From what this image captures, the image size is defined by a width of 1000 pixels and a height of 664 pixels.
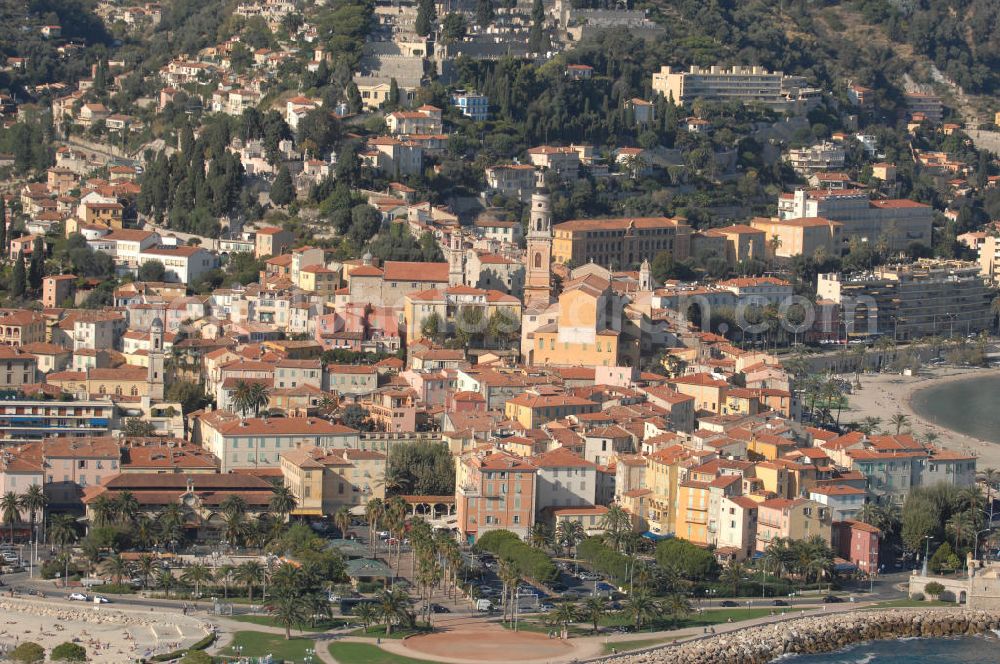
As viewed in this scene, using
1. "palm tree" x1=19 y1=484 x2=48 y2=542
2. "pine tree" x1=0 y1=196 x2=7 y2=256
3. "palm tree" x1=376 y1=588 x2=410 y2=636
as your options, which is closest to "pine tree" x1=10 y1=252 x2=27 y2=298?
"pine tree" x1=0 y1=196 x2=7 y2=256

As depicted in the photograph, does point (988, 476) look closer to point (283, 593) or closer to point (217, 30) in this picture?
point (283, 593)

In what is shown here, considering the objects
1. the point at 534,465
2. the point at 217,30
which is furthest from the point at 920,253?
the point at 534,465

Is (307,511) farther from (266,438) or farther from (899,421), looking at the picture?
(899,421)

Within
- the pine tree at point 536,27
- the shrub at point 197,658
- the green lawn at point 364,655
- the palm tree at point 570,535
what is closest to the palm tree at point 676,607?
the palm tree at point 570,535

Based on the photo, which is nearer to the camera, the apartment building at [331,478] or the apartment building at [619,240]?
the apartment building at [331,478]

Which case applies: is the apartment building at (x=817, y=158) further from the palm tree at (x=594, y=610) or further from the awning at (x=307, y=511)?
the palm tree at (x=594, y=610)

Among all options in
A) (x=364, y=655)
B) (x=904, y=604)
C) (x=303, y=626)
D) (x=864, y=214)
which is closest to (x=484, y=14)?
(x=864, y=214)

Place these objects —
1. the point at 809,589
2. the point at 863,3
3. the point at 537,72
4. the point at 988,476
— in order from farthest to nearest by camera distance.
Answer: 1. the point at 863,3
2. the point at 537,72
3. the point at 988,476
4. the point at 809,589
